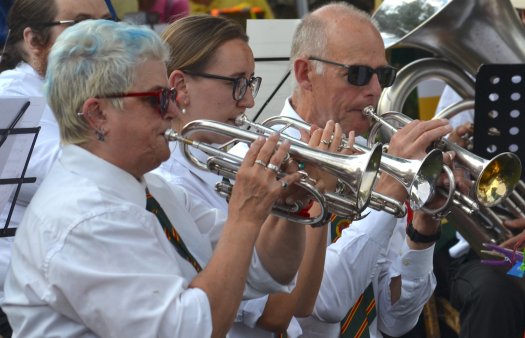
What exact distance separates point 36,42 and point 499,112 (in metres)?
1.83

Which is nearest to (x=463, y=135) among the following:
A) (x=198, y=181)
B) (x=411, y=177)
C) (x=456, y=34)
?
(x=456, y=34)

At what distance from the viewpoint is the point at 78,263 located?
2094 mm

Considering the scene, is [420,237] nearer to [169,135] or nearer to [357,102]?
[357,102]

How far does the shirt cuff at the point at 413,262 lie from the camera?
339cm

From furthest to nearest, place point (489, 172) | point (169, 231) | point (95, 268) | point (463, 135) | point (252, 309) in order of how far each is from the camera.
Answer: point (463, 135) < point (489, 172) < point (252, 309) < point (169, 231) < point (95, 268)

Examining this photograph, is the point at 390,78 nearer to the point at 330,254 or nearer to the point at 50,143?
the point at 330,254

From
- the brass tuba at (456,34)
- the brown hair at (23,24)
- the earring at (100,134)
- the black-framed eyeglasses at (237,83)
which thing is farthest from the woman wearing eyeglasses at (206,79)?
the brass tuba at (456,34)

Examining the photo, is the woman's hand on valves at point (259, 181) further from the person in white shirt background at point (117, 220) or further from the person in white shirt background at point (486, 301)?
the person in white shirt background at point (486, 301)

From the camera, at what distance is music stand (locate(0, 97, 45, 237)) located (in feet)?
9.23

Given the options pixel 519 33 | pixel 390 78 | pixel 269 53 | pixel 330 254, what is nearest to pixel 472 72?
pixel 519 33

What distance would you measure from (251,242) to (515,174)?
128 centimetres

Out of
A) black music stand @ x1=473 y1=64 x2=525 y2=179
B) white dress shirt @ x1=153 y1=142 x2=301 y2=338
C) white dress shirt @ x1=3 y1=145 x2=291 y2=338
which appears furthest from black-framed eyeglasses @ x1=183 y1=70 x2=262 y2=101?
black music stand @ x1=473 y1=64 x2=525 y2=179

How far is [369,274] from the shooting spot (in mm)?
3109

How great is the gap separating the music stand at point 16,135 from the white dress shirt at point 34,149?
0.28m
